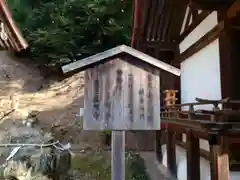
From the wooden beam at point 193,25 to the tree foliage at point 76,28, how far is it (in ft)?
20.1

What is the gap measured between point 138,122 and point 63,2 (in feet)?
45.8

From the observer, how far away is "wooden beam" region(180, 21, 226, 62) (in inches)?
206

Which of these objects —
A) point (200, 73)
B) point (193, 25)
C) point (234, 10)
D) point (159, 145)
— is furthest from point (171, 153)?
point (234, 10)

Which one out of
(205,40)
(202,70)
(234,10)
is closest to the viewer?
(234,10)

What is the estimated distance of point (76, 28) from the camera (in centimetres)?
1515

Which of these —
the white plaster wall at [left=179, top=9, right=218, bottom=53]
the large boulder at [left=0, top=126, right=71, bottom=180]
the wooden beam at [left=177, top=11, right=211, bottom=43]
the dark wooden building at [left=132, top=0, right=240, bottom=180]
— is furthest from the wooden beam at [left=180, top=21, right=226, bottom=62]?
the large boulder at [left=0, top=126, right=71, bottom=180]

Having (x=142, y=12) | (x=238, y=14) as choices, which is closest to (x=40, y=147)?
(x=142, y=12)

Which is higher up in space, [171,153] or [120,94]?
[120,94]

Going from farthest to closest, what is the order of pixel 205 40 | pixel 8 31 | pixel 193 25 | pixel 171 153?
pixel 171 153 < pixel 193 25 < pixel 205 40 < pixel 8 31

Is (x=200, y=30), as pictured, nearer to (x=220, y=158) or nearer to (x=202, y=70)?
(x=202, y=70)

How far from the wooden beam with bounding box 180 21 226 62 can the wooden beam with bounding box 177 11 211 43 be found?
460mm

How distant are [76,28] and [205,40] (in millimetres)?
10060

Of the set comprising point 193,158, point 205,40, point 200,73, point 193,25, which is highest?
point 193,25

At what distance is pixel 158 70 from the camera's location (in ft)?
12.0
